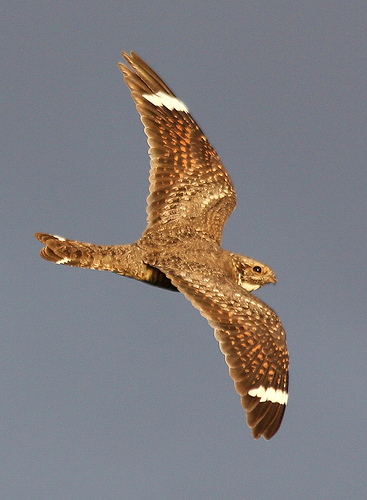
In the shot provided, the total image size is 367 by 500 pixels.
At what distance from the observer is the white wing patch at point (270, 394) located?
13.3 metres

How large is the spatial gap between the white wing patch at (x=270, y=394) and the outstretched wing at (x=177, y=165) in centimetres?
319

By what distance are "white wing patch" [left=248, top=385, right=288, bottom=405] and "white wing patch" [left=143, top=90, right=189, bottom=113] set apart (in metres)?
5.51

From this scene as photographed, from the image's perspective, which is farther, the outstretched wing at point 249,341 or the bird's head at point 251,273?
the bird's head at point 251,273

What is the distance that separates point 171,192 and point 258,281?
190 centimetres

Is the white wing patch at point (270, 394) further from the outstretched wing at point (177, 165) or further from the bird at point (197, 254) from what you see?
the outstretched wing at point (177, 165)

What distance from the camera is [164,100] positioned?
55.8 ft

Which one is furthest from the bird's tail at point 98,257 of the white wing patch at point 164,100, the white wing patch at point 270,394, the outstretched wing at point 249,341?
the white wing patch at point 164,100

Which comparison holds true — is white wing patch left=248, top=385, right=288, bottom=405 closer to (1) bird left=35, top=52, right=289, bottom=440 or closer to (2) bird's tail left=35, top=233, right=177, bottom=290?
(1) bird left=35, top=52, right=289, bottom=440

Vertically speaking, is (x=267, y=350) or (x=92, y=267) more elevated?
(x=92, y=267)

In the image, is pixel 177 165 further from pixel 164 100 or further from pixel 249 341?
pixel 249 341

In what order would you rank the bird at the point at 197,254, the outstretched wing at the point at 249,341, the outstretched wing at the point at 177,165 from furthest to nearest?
the outstretched wing at the point at 177,165, the bird at the point at 197,254, the outstretched wing at the point at 249,341

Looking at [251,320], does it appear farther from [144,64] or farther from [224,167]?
[144,64]

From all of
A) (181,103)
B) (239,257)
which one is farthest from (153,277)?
(181,103)

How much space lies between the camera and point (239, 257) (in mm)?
15844
